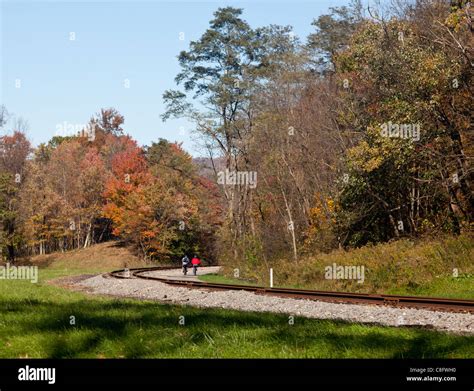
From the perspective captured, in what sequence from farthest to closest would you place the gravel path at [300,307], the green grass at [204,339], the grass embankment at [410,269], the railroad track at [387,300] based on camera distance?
the grass embankment at [410,269]
the railroad track at [387,300]
the gravel path at [300,307]
the green grass at [204,339]

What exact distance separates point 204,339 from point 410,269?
17.1 meters

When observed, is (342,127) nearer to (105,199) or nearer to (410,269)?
(410,269)

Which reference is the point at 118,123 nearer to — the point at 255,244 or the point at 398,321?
the point at 255,244

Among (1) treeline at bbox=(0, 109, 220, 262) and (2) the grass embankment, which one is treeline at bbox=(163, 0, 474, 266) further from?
(1) treeline at bbox=(0, 109, 220, 262)

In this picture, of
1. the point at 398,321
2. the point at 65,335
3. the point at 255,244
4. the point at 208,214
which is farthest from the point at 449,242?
the point at 208,214

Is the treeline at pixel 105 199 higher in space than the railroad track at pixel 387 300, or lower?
higher

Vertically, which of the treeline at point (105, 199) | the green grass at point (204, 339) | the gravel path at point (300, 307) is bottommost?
the gravel path at point (300, 307)

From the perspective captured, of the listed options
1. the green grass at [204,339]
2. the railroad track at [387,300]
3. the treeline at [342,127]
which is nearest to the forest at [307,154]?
the treeline at [342,127]

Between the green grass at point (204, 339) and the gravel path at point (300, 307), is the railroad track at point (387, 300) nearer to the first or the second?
the gravel path at point (300, 307)

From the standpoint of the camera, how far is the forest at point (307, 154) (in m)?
27.1

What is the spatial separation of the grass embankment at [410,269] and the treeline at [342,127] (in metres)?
3.55

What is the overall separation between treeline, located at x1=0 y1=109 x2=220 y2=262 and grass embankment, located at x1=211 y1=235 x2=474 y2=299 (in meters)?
35.5

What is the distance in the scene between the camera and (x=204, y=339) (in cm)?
753

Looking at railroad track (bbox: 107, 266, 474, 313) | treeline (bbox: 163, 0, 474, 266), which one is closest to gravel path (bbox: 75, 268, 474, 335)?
railroad track (bbox: 107, 266, 474, 313)
